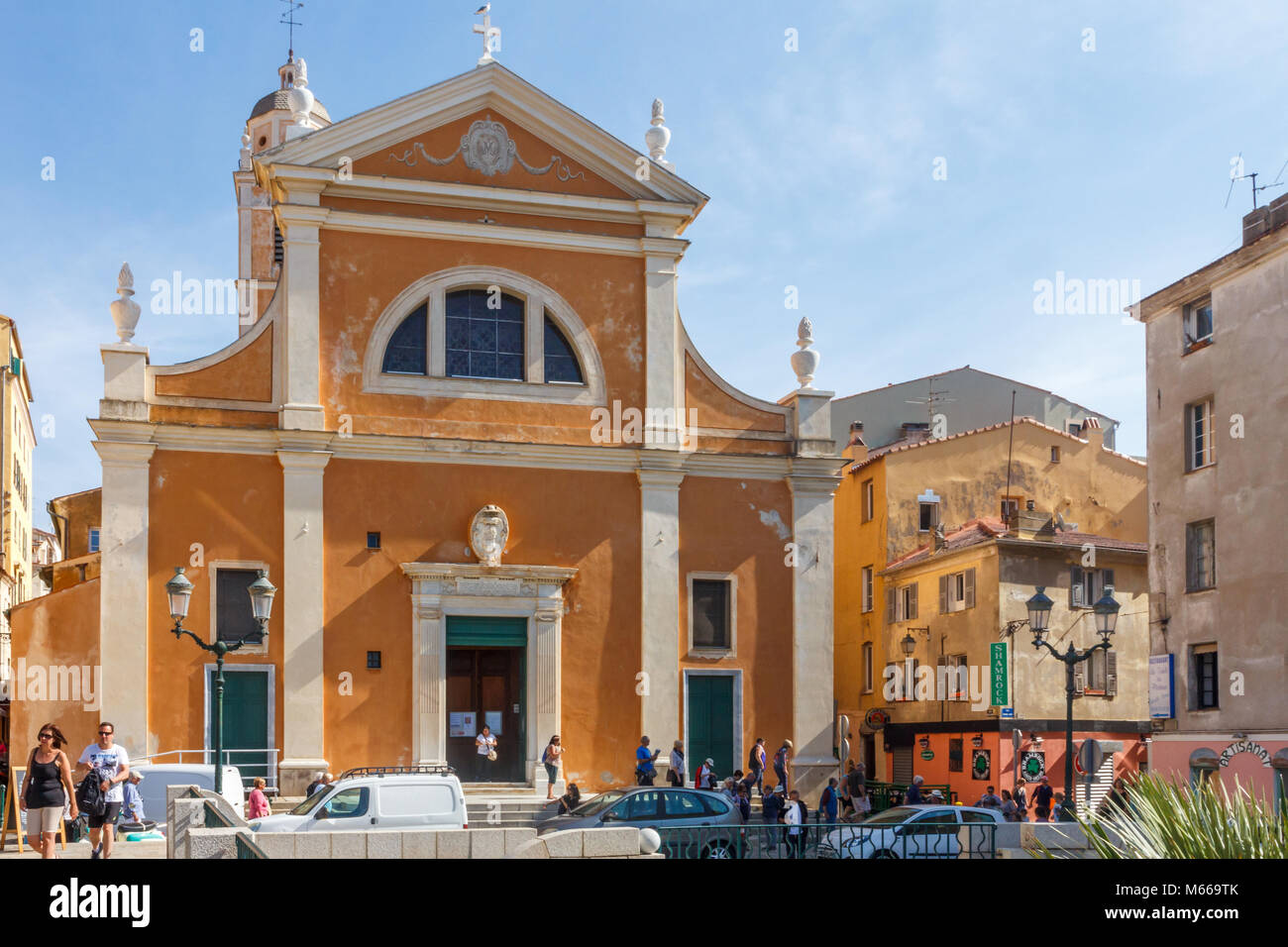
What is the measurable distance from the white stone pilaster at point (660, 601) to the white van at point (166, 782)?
27.3ft

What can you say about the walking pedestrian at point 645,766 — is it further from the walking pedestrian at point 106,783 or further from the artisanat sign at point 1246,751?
the artisanat sign at point 1246,751

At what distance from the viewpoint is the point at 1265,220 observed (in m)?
30.2

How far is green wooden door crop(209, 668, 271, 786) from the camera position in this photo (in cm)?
2559

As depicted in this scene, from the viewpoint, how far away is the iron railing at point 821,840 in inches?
570

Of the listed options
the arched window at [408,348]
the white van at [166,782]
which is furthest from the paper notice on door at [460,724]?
the arched window at [408,348]

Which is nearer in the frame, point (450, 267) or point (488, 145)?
point (450, 267)

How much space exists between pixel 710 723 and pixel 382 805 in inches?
397

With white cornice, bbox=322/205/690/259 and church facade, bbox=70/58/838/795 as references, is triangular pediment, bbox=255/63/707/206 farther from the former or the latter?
white cornice, bbox=322/205/690/259

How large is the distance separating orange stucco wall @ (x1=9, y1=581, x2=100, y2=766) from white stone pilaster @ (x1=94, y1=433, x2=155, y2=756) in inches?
16.8

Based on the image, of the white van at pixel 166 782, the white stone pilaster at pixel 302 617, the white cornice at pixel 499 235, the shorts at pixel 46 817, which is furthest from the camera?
the white cornice at pixel 499 235

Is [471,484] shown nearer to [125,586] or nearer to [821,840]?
[125,586]

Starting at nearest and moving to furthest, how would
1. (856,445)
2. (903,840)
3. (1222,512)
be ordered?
(903,840) → (1222,512) → (856,445)

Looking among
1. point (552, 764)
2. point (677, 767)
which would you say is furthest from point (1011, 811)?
point (552, 764)
